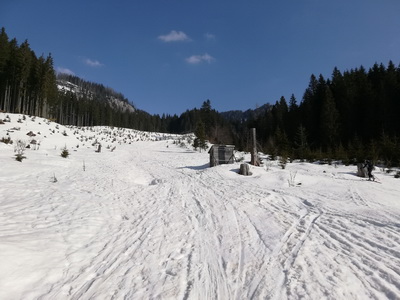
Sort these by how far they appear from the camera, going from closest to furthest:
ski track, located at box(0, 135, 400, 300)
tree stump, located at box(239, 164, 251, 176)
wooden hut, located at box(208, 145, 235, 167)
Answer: ski track, located at box(0, 135, 400, 300) → tree stump, located at box(239, 164, 251, 176) → wooden hut, located at box(208, 145, 235, 167)

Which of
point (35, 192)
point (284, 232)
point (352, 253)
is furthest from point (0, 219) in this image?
point (352, 253)

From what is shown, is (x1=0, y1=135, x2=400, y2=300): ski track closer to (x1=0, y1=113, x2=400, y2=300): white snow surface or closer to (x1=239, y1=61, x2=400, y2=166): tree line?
(x1=0, y1=113, x2=400, y2=300): white snow surface

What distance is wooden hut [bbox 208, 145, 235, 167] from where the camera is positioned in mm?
15125

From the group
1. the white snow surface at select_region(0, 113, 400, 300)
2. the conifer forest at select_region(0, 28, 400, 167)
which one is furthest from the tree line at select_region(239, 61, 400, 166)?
the white snow surface at select_region(0, 113, 400, 300)

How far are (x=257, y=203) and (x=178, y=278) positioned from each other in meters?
4.02

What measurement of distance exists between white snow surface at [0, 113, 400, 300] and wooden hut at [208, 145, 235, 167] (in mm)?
6983

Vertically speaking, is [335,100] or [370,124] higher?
[335,100]

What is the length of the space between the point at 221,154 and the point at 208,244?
1169cm

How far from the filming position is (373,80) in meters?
42.2

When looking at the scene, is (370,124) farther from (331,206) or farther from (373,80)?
(331,206)

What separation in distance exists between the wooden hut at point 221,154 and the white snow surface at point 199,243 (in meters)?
6.98

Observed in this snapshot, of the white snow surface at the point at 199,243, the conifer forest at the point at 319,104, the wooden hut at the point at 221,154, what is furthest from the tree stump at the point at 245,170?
the conifer forest at the point at 319,104

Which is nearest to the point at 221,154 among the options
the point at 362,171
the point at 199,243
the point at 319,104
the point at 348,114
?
the point at 362,171

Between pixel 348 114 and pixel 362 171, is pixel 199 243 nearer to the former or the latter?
pixel 362 171
